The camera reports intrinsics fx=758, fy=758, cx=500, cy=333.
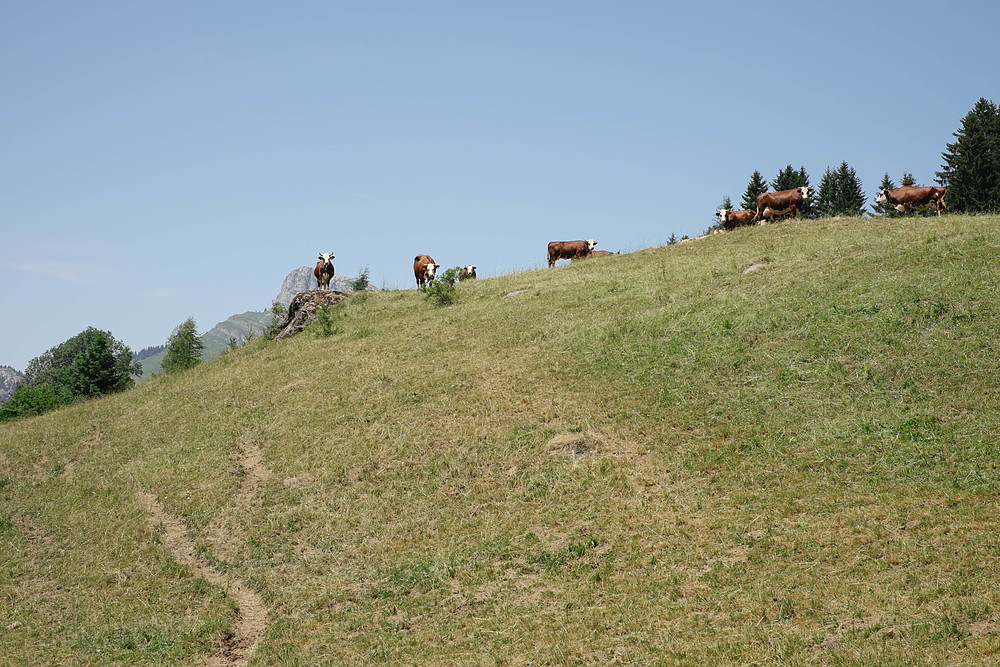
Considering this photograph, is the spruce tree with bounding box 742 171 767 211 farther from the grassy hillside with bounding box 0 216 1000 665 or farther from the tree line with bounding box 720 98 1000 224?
the grassy hillside with bounding box 0 216 1000 665

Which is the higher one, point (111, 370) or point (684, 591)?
point (111, 370)

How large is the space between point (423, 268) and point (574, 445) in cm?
2247

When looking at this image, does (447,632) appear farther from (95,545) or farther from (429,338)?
(429,338)

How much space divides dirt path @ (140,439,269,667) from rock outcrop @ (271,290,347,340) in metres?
13.4

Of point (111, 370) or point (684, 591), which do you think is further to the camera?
point (111, 370)

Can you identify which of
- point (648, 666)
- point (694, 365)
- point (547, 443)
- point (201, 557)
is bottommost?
point (648, 666)

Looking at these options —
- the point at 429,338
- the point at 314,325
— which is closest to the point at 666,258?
the point at 429,338

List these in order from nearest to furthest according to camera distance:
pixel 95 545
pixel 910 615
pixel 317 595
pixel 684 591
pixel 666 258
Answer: pixel 910 615, pixel 684 591, pixel 317 595, pixel 95 545, pixel 666 258

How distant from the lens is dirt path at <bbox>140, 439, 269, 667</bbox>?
13.5m

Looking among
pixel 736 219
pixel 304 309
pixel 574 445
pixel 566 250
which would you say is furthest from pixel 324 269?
pixel 574 445

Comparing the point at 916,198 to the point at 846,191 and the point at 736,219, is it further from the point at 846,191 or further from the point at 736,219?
the point at 846,191

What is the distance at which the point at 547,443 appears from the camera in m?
19.1

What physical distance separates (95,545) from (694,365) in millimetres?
16053

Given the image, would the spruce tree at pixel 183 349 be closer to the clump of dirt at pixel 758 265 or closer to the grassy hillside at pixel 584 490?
the grassy hillside at pixel 584 490
